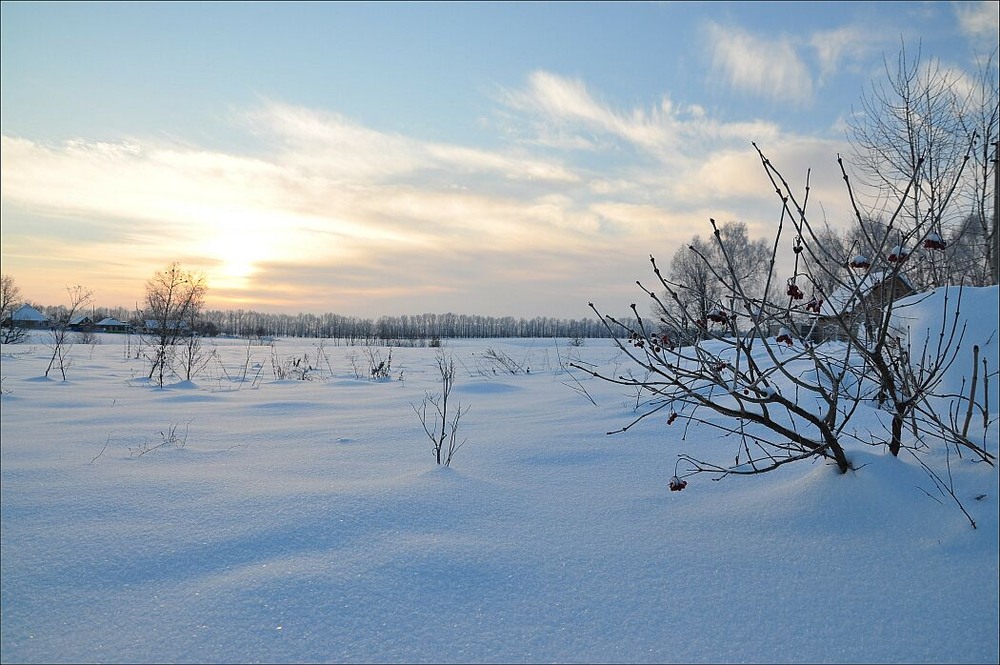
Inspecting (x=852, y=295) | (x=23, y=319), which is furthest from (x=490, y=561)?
(x=23, y=319)

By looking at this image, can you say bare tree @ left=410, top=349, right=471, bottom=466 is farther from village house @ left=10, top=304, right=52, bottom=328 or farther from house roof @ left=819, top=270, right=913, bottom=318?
village house @ left=10, top=304, right=52, bottom=328

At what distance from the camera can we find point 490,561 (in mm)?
1840

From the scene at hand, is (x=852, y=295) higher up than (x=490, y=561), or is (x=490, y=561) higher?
(x=852, y=295)

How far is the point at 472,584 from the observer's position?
1703 millimetres

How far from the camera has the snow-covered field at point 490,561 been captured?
4.72 feet

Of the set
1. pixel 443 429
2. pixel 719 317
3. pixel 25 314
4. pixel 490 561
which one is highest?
pixel 25 314

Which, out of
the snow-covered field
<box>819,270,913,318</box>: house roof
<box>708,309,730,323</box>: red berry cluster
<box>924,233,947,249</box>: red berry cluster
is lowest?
the snow-covered field

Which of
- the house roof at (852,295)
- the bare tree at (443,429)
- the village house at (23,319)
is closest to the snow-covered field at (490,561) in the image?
the bare tree at (443,429)

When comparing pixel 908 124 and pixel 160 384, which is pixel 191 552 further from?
pixel 908 124

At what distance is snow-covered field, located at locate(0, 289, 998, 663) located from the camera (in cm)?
144

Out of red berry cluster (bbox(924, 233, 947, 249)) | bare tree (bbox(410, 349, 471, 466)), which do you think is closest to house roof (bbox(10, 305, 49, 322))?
bare tree (bbox(410, 349, 471, 466))

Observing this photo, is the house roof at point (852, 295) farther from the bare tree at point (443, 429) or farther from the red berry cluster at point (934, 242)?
the bare tree at point (443, 429)

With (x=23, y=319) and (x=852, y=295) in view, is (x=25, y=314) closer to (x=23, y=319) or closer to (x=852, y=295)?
(x=23, y=319)

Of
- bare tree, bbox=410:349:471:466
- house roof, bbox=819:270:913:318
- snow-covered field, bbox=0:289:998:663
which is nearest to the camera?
snow-covered field, bbox=0:289:998:663
